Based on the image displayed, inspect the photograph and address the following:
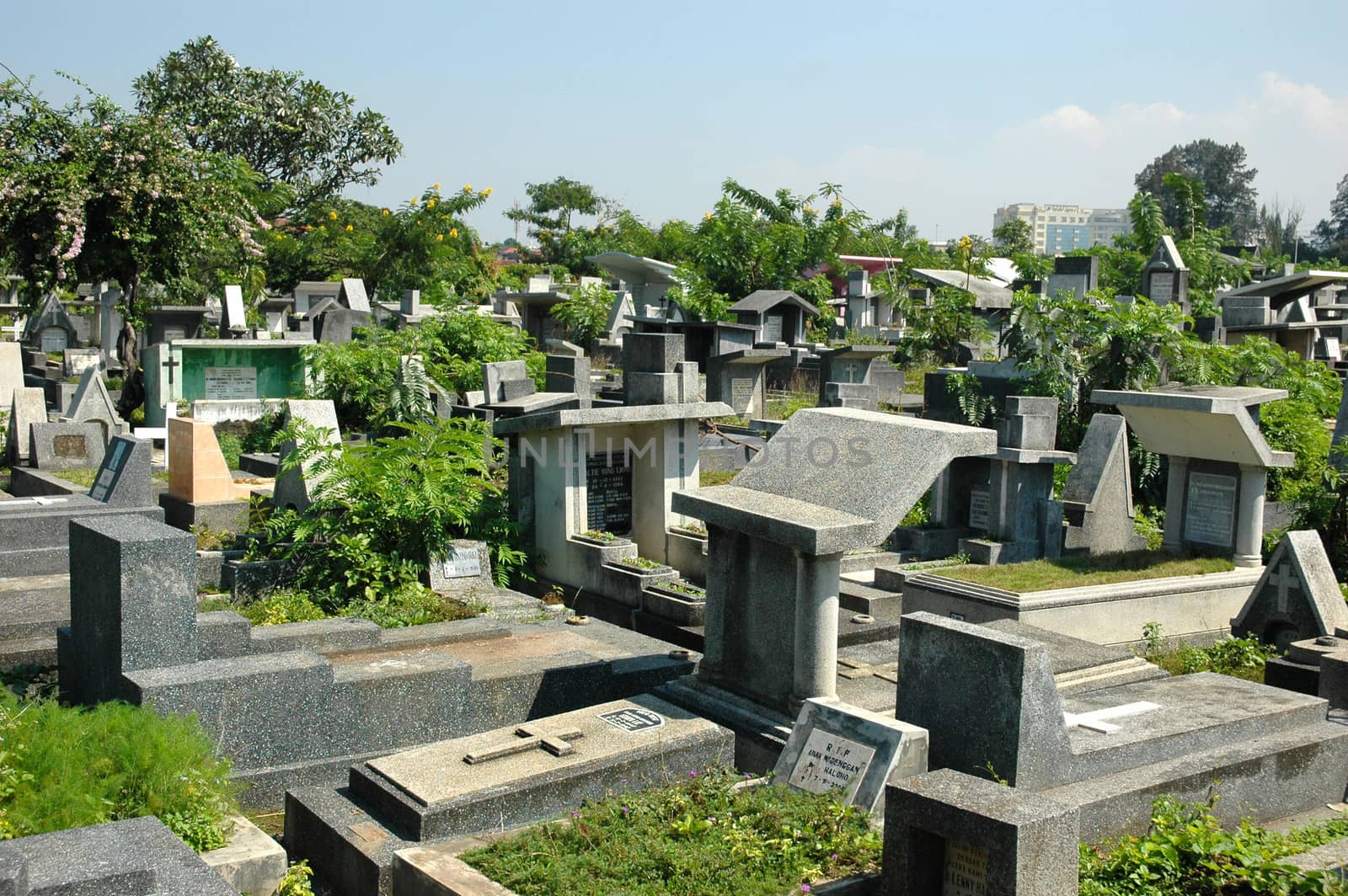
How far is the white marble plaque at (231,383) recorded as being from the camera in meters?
Answer: 19.0

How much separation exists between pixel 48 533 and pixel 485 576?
369 cm

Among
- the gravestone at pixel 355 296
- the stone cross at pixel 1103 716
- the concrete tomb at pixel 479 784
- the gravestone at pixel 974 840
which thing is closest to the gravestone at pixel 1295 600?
the stone cross at pixel 1103 716

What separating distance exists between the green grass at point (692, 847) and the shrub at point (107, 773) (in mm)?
1231

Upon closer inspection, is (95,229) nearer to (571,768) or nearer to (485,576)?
(485,576)

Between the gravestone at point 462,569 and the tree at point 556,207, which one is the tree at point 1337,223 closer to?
the tree at point 556,207

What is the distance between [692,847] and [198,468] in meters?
8.13

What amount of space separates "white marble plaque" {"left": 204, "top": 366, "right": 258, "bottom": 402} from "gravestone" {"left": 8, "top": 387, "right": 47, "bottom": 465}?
380 cm

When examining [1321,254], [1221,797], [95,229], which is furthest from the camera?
[1321,254]

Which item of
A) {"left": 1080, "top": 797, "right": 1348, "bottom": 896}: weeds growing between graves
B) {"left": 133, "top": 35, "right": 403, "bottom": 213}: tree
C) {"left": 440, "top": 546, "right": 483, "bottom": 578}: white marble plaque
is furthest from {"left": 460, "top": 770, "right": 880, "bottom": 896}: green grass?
{"left": 133, "top": 35, "right": 403, "bottom": 213}: tree

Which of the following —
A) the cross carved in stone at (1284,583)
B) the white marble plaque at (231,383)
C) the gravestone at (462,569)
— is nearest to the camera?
the cross carved in stone at (1284,583)

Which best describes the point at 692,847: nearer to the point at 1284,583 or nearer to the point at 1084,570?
the point at 1284,583

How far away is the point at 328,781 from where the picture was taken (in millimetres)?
6551

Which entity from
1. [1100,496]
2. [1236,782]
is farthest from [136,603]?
[1100,496]

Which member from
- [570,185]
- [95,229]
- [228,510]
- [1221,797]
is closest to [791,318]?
[95,229]
